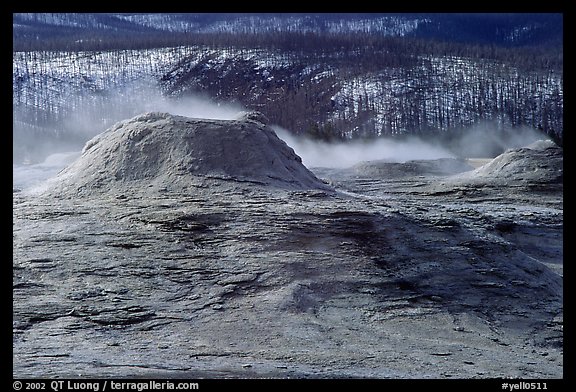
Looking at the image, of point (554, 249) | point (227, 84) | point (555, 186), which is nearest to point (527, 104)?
point (227, 84)

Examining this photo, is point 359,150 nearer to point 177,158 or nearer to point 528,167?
point 528,167

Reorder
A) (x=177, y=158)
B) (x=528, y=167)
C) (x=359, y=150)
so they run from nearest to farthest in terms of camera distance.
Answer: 1. (x=177, y=158)
2. (x=528, y=167)
3. (x=359, y=150)

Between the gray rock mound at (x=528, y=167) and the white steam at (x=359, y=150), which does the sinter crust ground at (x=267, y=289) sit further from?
the white steam at (x=359, y=150)

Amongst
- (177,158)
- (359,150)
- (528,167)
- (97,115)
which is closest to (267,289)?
(177,158)

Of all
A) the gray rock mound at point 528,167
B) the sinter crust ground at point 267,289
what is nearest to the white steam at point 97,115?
the gray rock mound at point 528,167

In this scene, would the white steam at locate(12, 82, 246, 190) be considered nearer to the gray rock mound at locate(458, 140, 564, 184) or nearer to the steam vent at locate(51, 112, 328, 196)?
the gray rock mound at locate(458, 140, 564, 184)
